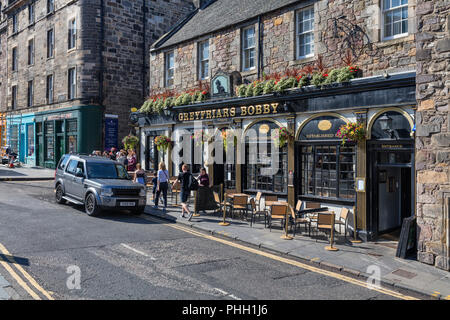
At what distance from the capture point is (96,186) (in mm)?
12609

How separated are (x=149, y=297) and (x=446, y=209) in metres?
6.59

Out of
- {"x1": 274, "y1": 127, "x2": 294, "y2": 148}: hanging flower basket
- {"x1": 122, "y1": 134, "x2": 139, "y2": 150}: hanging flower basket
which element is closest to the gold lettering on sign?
{"x1": 274, "y1": 127, "x2": 294, "y2": 148}: hanging flower basket

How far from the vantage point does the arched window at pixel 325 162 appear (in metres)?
11.8

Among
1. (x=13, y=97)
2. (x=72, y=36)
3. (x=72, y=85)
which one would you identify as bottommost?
(x=72, y=85)

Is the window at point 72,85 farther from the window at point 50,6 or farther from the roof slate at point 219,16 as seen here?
the roof slate at point 219,16

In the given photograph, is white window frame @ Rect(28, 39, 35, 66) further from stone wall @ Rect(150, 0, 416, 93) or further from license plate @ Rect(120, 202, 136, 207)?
license plate @ Rect(120, 202, 136, 207)

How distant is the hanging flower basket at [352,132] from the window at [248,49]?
18.6 ft

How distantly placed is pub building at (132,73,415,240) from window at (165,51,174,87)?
4.97m

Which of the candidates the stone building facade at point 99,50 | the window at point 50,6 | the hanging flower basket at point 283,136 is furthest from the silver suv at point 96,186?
the window at point 50,6

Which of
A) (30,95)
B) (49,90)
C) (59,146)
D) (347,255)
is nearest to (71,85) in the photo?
(49,90)

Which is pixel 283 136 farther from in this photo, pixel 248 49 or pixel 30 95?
pixel 30 95

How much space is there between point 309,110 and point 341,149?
1.68 metres
